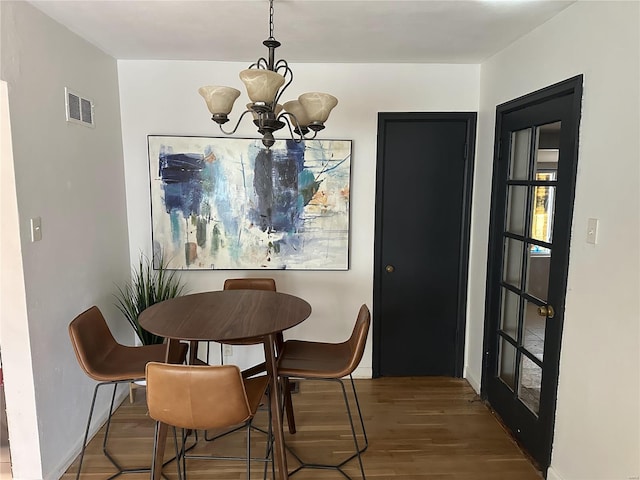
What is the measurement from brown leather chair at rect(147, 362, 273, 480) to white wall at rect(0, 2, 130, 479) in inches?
34.5

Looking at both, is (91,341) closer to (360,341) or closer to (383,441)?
(360,341)

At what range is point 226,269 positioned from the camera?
331 cm

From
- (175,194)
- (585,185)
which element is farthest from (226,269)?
(585,185)

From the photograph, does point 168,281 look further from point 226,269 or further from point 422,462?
point 422,462

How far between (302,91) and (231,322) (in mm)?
1915

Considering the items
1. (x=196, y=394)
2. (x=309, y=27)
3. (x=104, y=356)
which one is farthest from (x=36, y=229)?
(x=309, y=27)

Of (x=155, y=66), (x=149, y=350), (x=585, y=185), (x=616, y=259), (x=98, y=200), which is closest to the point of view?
(x=616, y=259)

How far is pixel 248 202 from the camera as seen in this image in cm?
324

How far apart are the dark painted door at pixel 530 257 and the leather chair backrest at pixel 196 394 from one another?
1670mm

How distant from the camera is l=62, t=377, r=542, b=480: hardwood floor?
237 centimetres

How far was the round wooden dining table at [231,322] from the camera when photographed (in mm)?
1951

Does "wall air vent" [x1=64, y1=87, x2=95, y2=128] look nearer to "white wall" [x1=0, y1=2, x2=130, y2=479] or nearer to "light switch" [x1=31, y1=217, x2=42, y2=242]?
"white wall" [x1=0, y1=2, x2=130, y2=479]

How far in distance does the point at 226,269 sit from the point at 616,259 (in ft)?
8.30

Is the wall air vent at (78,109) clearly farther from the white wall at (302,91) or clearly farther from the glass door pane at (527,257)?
the glass door pane at (527,257)
